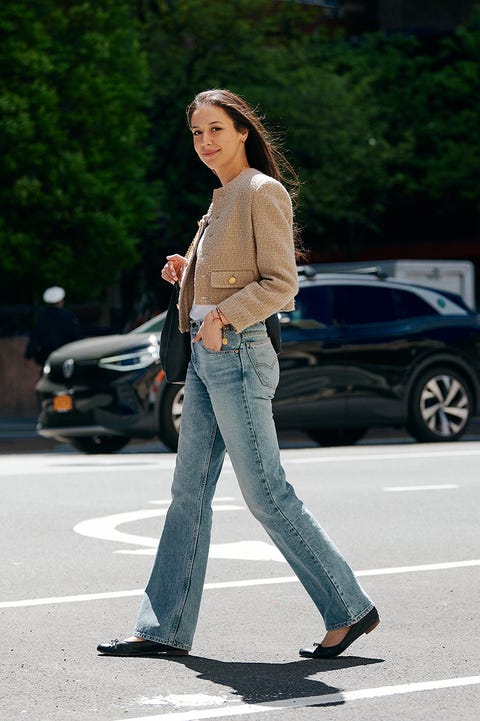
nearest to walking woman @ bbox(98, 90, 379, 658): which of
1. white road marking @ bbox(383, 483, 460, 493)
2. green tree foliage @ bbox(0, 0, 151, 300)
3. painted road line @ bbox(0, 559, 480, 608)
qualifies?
painted road line @ bbox(0, 559, 480, 608)

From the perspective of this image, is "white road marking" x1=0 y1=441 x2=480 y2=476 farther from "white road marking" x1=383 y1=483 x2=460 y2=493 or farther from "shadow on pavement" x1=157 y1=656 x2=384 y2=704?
"shadow on pavement" x1=157 y1=656 x2=384 y2=704

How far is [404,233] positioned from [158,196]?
49.3 feet

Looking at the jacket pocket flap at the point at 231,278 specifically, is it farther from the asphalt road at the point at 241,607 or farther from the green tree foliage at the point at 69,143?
the green tree foliage at the point at 69,143

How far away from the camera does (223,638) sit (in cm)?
568

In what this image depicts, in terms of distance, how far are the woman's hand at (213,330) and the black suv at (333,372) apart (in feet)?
29.1

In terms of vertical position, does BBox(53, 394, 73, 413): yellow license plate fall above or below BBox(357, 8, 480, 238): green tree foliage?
below

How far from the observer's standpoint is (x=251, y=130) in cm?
530

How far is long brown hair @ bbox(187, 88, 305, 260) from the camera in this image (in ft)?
17.2

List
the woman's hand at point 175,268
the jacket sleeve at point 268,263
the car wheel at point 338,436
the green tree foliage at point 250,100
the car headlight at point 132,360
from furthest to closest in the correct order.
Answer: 1. the green tree foliage at point 250,100
2. the car wheel at point 338,436
3. the car headlight at point 132,360
4. the woman's hand at point 175,268
5. the jacket sleeve at point 268,263

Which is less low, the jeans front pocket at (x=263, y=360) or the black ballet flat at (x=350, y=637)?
the jeans front pocket at (x=263, y=360)

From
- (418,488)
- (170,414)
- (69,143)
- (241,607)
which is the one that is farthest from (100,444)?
(241,607)

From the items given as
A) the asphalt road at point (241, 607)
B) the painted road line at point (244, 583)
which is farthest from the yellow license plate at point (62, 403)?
the painted road line at point (244, 583)

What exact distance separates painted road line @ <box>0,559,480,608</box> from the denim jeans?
3.91ft

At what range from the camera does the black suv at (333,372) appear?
14.0 m
